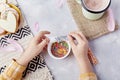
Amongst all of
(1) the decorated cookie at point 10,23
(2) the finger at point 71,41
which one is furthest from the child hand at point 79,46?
(1) the decorated cookie at point 10,23

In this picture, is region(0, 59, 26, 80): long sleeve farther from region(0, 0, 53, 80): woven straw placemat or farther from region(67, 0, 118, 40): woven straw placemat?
region(67, 0, 118, 40): woven straw placemat

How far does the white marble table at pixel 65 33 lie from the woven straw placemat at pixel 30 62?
20 millimetres

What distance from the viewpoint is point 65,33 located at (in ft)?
3.10

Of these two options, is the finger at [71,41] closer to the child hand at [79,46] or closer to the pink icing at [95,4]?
the child hand at [79,46]

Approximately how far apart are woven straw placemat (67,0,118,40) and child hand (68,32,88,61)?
0.14 ft

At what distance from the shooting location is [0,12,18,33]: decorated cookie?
935mm

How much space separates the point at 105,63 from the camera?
911 millimetres

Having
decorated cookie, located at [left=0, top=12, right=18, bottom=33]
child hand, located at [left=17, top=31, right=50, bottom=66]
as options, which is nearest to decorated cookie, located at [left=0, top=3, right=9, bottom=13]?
decorated cookie, located at [left=0, top=12, right=18, bottom=33]

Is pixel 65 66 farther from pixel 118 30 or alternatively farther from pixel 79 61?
pixel 118 30

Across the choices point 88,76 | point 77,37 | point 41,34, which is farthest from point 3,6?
point 88,76

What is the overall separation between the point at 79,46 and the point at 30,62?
18 centimetres

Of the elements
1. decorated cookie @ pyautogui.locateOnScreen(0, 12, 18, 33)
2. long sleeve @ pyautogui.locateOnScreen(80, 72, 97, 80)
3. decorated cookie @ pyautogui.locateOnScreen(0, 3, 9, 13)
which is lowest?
long sleeve @ pyautogui.locateOnScreen(80, 72, 97, 80)

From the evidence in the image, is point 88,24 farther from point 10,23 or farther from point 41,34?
point 10,23

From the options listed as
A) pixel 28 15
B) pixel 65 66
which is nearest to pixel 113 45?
pixel 65 66
